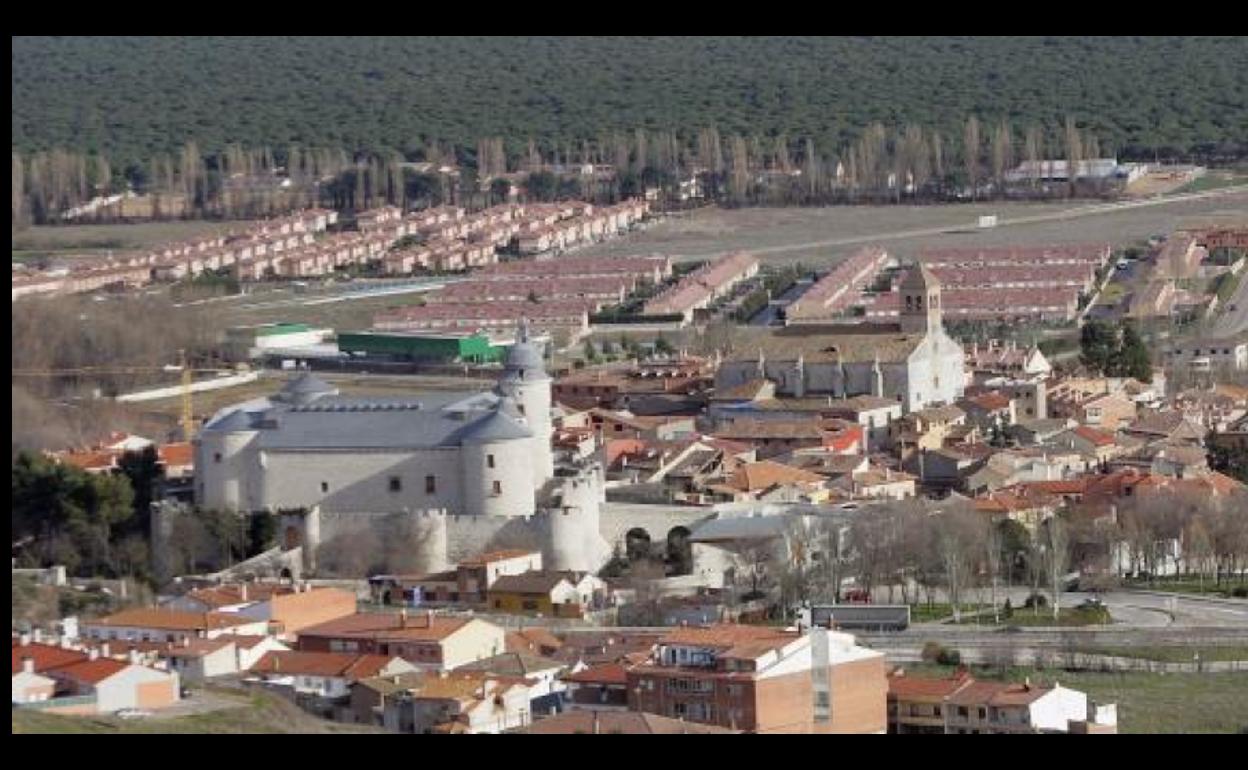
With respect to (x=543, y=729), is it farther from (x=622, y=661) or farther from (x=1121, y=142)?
(x=1121, y=142)

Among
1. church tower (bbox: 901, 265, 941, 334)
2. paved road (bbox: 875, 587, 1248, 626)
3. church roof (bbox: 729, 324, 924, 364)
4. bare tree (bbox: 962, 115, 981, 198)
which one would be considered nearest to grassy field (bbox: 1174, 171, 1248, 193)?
bare tree (bbox: 962, 115, 981, 198)

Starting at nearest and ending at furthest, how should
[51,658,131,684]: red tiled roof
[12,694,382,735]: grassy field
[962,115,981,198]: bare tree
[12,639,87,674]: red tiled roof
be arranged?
1. [12,694,382,735]: grassy field
2. [51,658,131,684]: red tiled roof
3. [12,639,87,674]: red tiled roof
4. [962,115,981,198]: bare tree

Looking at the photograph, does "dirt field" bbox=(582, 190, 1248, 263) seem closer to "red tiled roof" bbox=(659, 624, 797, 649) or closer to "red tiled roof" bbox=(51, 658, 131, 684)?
"red tiled roof" bbox=(659, 624, 797, 649)

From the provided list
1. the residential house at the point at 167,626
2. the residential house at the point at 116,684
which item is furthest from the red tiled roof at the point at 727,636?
the residential house at the point at 116,684

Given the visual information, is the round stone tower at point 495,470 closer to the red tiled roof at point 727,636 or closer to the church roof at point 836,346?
→ the red tiled roof at point 727,636

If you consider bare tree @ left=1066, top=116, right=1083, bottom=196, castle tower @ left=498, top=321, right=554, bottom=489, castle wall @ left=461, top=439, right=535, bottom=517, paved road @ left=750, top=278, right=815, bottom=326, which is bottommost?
castle wall @ left=461, top=439, right=535, bottom=517

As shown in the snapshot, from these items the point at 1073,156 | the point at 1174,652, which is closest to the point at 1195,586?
the point at 1174,652
